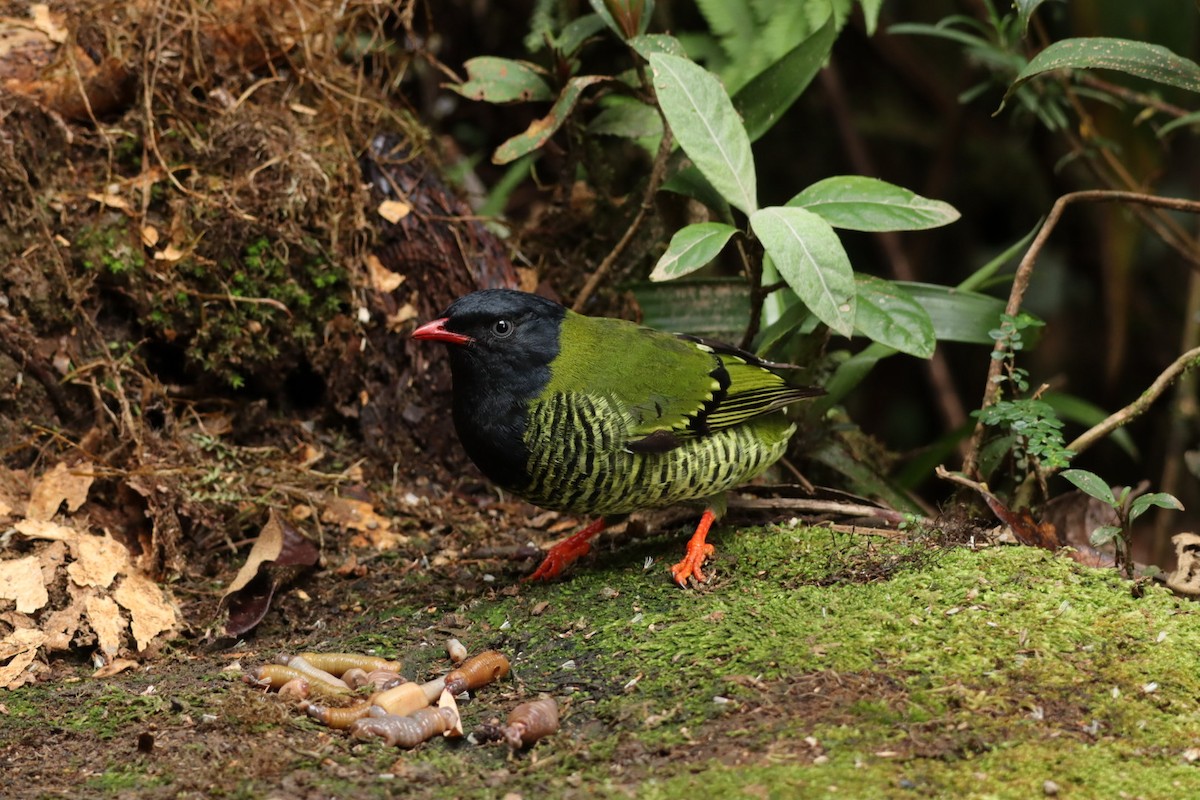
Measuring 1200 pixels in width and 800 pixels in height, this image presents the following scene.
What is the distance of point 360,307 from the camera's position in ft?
15.5

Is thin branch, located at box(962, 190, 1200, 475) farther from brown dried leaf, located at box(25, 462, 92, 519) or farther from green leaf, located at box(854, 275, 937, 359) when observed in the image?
brown dried leaf, located at box(25, 462, 92, 519)

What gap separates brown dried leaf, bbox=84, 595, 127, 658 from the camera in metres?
3.54

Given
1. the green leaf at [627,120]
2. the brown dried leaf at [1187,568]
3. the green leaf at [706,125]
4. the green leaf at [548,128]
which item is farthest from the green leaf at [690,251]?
the brown dried leaf at [1187,568]

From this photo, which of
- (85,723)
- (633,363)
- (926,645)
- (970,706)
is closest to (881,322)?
(633,363)

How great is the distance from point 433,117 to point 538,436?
3705 mm

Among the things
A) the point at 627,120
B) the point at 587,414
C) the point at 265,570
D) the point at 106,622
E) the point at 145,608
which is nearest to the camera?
A: the point at 106,622

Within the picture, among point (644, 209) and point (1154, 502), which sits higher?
point (644, 209)

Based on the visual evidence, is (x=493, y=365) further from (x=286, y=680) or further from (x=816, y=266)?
(x=286, y=680)

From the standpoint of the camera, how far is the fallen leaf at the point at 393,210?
4.80m

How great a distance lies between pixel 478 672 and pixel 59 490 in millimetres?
1807

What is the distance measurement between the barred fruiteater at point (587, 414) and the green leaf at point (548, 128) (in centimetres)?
77

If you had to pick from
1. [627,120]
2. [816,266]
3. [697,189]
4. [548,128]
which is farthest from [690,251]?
[627,120]

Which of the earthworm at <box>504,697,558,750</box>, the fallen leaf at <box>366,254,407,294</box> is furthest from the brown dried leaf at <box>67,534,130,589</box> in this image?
the earthworm at <box>504,697,558,750</box>

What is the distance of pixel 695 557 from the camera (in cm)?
378
